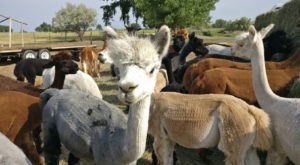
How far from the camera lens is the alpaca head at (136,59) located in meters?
2.51

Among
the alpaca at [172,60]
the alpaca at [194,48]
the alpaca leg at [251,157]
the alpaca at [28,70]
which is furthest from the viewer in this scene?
the alpaca at [28,70]

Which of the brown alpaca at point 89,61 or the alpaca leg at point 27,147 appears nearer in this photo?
the alpaca leg at point 27,147

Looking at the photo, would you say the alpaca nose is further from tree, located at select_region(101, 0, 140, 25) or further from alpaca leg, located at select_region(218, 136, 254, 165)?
tree, located at select_region(101, 0, 140, 25)

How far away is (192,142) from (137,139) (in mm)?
1663

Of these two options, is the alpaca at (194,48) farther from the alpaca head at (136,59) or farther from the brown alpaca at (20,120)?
the alpaca head at (136,59)

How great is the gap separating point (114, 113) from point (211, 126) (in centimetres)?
126

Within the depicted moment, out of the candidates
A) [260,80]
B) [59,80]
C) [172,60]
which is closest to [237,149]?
[260,80]

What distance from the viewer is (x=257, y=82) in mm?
4699

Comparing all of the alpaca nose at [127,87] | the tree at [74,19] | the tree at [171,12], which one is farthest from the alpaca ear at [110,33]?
the tree at [74,19]

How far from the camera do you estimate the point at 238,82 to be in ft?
19.8

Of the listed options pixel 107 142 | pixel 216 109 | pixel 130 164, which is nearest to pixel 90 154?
pixel 107 142

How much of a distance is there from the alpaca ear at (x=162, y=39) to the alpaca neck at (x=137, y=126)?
392mm

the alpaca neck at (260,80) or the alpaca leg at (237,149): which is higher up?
the alpaca neck at (260,80)

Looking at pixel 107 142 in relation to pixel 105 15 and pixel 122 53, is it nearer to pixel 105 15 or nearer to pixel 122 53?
pixel 122 53
